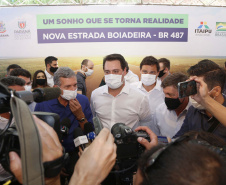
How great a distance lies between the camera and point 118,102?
8.16 ft

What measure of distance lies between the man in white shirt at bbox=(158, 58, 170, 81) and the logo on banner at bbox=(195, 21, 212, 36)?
106 centimetres

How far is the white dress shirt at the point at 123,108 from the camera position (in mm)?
2449

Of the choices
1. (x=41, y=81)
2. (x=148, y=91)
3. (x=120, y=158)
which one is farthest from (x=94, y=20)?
(x=120, y=158)

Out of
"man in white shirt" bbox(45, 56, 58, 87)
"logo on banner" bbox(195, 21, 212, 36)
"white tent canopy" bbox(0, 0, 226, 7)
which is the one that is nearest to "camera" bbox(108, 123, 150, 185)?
"man in white shirt" bbox(45, 56, 58, 87)

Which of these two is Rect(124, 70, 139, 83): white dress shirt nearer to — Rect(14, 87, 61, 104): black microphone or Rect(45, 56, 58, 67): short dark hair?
Rect(45, 56, 58, 67): short dark hair

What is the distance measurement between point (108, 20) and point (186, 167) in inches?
172

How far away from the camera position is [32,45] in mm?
4578

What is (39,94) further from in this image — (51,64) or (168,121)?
(51,64)

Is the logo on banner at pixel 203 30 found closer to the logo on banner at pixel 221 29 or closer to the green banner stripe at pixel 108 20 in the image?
the logo on banner at pixel 221 29

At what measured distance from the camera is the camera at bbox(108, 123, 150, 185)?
112cm

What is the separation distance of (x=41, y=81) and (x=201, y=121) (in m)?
3.09

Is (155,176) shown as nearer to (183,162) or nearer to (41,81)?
(183,162)

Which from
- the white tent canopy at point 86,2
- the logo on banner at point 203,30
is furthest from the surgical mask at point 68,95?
the logo on banner at point 203,30

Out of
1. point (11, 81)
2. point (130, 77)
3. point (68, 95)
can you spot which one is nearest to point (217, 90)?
point (68, 95)
